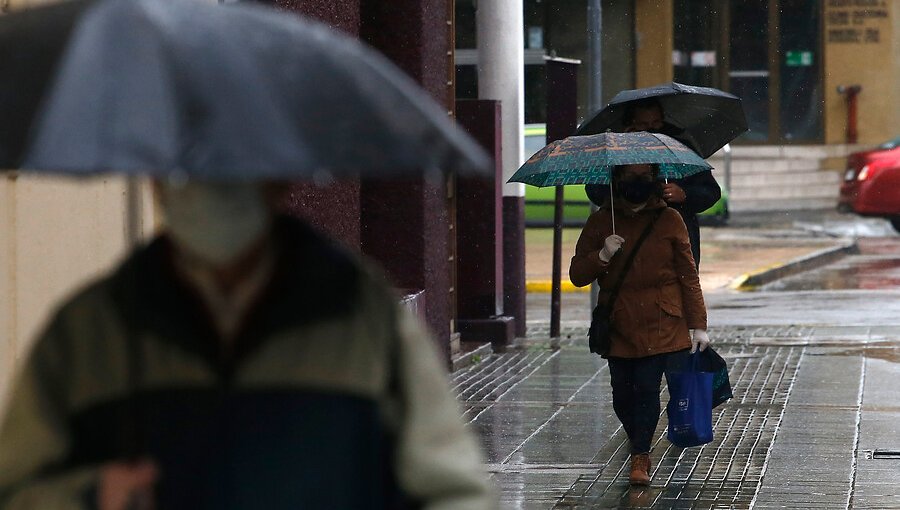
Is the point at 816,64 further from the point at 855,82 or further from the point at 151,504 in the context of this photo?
the point at 151,504

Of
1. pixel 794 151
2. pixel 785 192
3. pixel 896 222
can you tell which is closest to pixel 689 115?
pixel 896 222

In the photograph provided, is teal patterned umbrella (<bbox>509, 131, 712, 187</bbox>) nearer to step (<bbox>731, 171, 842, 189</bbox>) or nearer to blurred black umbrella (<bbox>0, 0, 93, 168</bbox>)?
blurred black umbrella (<bbox>0, 0, 93, 168</bbox>)

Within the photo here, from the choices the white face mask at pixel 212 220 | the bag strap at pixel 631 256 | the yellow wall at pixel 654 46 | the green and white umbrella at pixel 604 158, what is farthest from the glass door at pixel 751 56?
the white face mask at pixel 212 220

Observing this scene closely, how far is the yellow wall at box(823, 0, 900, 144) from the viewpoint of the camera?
3344cm

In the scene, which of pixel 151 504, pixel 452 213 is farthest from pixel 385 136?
pixel 452 213

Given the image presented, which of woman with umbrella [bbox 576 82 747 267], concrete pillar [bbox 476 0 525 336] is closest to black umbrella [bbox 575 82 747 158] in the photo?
woman with umbrella [bbox 576 82 747 267]

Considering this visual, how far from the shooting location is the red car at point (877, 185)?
23812 millimetres

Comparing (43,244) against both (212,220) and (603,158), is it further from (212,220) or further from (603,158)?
(212,220)

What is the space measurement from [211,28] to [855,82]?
106ft

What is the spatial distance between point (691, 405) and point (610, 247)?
32.3 inches

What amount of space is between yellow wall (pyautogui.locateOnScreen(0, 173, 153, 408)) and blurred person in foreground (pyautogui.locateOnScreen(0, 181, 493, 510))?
112 inches

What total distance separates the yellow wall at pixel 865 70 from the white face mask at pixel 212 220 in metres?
32.0

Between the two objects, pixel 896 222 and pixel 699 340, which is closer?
pixel 699 340

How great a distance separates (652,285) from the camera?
24.9 ft
